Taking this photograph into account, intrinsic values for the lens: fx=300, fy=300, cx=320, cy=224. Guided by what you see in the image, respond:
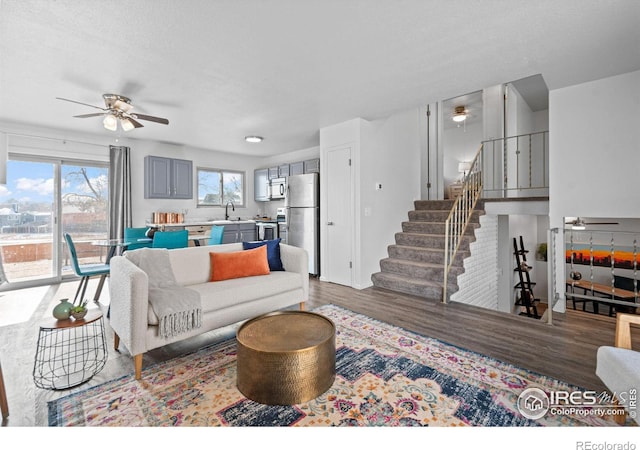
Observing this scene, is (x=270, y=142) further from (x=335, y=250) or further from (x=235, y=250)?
(x=235, y=250)

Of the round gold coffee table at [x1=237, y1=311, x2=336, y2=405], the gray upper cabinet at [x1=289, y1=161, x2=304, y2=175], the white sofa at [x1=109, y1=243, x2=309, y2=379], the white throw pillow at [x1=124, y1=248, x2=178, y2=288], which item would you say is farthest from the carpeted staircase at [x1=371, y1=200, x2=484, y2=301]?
the white throw pillow at [x1=124, y1=248, x2=178, y2=288]

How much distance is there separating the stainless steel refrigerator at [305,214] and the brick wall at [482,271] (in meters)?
2.27

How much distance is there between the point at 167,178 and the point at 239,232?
1.73 m

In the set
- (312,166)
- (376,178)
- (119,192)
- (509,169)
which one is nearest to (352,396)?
(376,178)

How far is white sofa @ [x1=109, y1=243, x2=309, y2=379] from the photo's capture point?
207 cm

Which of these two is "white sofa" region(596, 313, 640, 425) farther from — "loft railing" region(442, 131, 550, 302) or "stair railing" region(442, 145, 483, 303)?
"loft railing" region(442, 131, 550, 302)

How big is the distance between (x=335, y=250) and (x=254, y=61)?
2.87m

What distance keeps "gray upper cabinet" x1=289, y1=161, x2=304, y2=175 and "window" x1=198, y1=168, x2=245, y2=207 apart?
64.7 inches

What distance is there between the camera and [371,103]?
12.3 ft

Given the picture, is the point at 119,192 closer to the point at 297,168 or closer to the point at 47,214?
the point at 47,214

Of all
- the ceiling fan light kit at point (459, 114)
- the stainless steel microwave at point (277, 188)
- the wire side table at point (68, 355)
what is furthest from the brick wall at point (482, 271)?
the stainless steel microwave at point (277, 188)

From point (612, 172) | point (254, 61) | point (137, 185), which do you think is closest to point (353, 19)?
point (254, 61)

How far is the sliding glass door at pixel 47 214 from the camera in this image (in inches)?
178

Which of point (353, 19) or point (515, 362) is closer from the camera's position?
point (353, 19)
